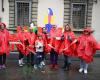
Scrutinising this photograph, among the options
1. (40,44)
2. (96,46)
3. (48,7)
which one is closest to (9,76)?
(40,44)

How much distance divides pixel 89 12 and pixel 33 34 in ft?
32.4

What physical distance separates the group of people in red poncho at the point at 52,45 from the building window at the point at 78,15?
9336 millimetres

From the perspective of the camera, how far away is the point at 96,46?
14.0 metres

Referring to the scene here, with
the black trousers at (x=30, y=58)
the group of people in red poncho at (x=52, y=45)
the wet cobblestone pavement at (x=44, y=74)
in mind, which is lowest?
the wet cobblestone pavement at (x=44, y=74)

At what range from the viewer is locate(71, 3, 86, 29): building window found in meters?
24.6

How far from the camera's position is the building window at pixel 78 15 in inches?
968

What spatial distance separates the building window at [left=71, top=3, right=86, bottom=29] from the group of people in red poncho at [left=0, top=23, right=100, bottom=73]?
9.34 metres

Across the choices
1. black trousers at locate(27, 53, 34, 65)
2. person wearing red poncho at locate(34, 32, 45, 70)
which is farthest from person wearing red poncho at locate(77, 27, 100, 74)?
black trousers at locate(27, 53, 34, 65)

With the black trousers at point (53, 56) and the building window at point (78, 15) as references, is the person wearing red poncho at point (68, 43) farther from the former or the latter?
the building window at point (78, 15)

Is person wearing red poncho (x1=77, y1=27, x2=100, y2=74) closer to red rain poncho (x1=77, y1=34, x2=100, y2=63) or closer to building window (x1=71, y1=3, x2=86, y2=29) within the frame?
red rain poncho (x1=77, y1=34, x2=100, y2=63)

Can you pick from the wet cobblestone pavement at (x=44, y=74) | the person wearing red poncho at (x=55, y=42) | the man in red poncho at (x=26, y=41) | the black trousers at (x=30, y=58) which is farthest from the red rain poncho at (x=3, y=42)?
the person wearing red poncho at (x=55, y=42)

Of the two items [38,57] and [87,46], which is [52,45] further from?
[87,46]

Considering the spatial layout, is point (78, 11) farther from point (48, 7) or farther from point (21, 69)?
point (21, 69)

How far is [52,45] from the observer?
14906 mm
